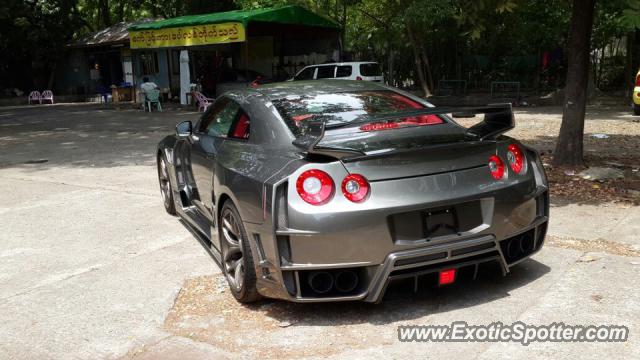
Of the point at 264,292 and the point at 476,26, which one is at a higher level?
the point at 476,26

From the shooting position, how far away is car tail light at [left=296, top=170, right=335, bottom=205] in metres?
3.43

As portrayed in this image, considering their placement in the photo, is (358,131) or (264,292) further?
(358,131)

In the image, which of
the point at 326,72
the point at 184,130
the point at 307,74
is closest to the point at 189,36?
the point at 307,74

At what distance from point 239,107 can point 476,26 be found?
11.7 ft

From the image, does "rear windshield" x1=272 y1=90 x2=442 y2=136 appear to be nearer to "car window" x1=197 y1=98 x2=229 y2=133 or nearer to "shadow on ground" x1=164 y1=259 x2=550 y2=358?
"car window" x1=197 y1=98 x2=229 y2=133

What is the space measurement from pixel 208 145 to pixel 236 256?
4.20 ft

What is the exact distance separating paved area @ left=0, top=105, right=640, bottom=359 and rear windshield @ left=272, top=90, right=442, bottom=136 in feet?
4.37

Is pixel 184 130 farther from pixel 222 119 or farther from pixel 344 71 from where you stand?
pixel 344 71

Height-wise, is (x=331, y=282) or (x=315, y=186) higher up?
(x=315, y=186)

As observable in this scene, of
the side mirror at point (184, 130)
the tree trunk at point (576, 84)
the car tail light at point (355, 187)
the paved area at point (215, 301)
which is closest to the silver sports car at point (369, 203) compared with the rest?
the car tail light at point (355, 187)

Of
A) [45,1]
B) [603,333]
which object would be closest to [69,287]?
[603,333]

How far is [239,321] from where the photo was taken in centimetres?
377

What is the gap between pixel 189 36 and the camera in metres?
21.8

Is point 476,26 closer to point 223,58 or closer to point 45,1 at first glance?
point 223,58
